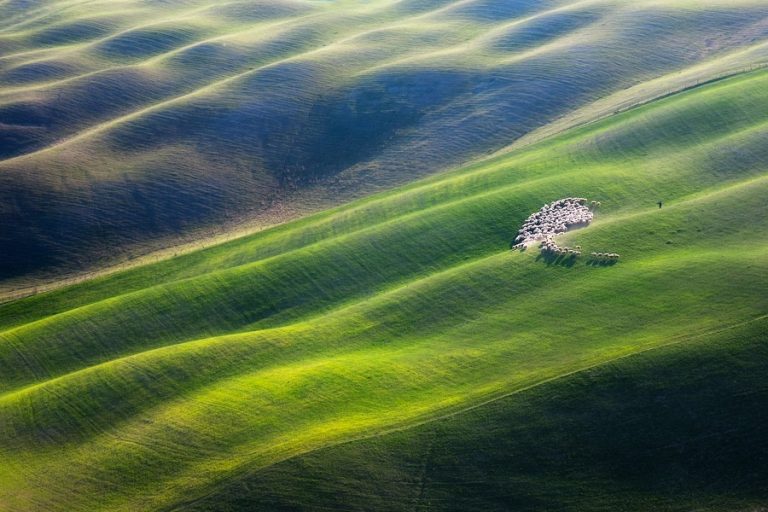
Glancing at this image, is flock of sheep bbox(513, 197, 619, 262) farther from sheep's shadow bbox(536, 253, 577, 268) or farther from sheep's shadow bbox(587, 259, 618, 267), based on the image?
sheep's shadow bbox(587, 259, 618, 267)

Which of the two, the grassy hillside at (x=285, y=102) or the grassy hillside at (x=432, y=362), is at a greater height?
the grassy hillside at (x=285, y=102)

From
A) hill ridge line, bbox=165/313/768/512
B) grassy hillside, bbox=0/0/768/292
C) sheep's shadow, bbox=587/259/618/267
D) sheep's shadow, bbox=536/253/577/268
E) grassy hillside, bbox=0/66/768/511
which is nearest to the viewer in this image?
grassy hillside, bbox=0/66/768/511

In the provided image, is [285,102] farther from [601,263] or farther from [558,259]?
[601,263]

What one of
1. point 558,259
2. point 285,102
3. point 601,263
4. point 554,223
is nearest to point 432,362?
point 558,259

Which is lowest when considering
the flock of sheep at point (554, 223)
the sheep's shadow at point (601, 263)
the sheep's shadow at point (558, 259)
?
the sheep's shadow at point (601, 263)

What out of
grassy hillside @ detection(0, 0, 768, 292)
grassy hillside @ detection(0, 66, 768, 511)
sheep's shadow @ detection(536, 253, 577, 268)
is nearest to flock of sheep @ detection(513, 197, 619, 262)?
sheep's shadow @ detection(536, 253, 577, 268)

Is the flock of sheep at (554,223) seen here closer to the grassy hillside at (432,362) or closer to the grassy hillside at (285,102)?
the grassy hillside at (432,362)

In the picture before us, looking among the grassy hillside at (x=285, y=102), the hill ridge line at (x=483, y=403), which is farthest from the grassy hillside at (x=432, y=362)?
the grassy hillside at (x=285, y=102)
